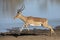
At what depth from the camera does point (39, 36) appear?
4.62 meters

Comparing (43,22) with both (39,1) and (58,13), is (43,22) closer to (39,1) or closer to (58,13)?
(58,13)

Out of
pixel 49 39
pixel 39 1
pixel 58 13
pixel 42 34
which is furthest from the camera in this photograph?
pixel 39 1

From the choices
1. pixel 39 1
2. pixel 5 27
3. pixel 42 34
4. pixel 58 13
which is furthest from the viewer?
pixel 39 1

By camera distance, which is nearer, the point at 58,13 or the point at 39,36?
the point at 39,36

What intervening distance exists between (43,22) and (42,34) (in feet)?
0.84

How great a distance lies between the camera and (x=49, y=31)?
4902 millimetres

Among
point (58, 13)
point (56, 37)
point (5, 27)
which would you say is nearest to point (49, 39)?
point (56, 37)

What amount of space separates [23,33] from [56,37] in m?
0.63

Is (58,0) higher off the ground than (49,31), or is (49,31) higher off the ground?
(58,0)

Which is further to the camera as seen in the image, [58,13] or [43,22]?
[58,13]

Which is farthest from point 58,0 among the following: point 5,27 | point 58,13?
point 5,27

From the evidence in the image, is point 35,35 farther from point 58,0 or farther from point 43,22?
point 58,0

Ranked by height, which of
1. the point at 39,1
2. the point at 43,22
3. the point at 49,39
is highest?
the point at 39,1

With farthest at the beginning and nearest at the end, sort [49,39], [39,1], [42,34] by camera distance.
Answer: [39,1]
[42,34]
[49,39]
